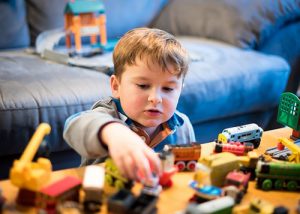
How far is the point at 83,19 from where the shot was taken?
169 cm

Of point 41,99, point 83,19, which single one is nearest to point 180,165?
point 41,99

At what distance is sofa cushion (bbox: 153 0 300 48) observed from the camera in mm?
1821

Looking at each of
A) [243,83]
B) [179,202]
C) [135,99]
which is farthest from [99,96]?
[179,202]

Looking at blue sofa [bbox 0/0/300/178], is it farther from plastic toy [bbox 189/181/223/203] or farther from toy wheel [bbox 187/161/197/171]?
plastic toy [bbox 189/181/223/203]

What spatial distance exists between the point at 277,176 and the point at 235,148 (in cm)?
11

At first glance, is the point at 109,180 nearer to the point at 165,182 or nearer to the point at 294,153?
the point at 165,182

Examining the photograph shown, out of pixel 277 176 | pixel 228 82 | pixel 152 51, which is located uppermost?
pixel 152 51

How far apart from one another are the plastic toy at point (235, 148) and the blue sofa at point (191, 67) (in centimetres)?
52

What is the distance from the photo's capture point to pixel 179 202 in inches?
27.5

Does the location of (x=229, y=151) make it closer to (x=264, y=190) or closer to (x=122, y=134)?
(x=264, y=190)

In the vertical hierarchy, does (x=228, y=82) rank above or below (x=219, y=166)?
below

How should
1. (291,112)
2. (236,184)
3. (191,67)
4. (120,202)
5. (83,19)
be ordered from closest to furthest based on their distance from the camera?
(120,202) → (236,184) → (291,112) → (191,67) → (83,19)

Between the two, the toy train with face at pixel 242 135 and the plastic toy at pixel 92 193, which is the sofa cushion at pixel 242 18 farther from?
the plastic toy at pixel 92 193

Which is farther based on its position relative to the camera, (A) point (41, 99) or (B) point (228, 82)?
(B) point (228, 82)
